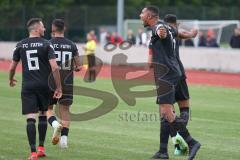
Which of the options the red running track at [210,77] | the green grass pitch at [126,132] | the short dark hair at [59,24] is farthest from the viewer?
the red running track at [210,77]

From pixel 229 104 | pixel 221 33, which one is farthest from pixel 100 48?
pixel 229 104

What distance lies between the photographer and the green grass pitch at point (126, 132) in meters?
11.0

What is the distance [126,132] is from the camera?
1346cm

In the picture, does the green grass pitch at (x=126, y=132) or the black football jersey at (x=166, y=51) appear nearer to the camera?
the black football jersey at (x=166, y=51)

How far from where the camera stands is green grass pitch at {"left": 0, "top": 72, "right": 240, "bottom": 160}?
36.2 ft

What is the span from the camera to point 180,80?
10938 mm


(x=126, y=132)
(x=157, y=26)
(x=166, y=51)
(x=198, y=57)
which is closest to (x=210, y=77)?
(x=198, y=57)

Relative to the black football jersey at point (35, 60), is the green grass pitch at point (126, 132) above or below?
below

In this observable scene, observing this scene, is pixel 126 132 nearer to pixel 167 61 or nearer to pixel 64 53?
pixel 64 53

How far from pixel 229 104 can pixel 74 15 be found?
104ft

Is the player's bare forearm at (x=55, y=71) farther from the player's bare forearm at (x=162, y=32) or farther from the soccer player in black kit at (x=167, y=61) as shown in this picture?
the player's bare forearm at (x=162, y=32)

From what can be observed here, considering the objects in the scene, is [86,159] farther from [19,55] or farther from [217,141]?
Result: [217,141]

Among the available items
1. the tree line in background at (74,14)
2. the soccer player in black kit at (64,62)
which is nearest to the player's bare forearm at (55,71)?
the soccer player in black kit at (64,62)

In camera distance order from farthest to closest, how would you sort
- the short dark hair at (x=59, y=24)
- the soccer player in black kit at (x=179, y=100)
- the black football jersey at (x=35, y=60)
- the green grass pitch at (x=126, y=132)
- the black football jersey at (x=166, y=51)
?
the short dark hair at (x=59, y=24) → the green grass pitch at (x=126, y=132) → the soccer player in black kit at (x=179, y=100) → the black football jersey at (x=35, y=60) → the black football jersey at (x=166, y=51)
